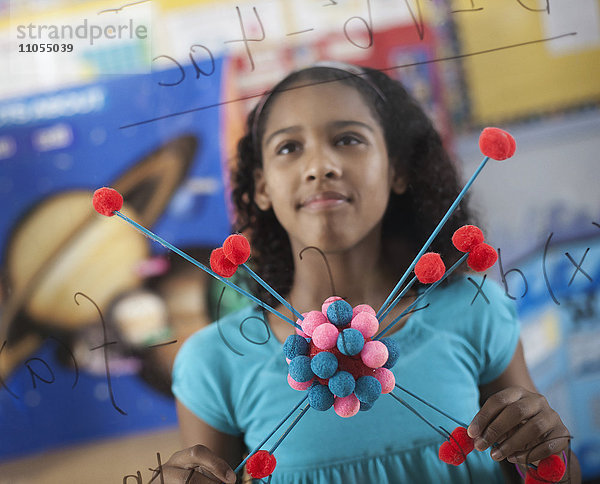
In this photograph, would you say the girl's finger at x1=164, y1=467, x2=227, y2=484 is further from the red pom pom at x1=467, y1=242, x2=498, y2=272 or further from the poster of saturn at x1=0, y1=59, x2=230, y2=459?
the red pom pom at x1=467, y1=242, x2=498, y2=272

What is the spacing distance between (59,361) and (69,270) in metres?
0.09

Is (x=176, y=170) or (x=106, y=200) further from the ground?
(x=176, y=170)

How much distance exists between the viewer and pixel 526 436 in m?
0.41

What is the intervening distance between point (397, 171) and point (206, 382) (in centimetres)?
25

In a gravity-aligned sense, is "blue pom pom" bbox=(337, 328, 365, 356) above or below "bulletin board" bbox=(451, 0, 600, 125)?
below

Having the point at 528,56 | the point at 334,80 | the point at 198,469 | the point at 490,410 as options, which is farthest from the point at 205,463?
the point at 528,56

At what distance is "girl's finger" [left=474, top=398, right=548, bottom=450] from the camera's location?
404 mm

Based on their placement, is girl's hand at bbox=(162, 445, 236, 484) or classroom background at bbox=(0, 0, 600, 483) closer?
girl's hand at bbox=(162, 445, 236, 484)

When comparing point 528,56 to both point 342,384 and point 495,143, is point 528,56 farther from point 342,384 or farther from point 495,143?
point 342,384

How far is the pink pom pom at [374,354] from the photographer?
0.36 m

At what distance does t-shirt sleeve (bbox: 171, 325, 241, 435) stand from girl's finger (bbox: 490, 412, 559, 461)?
8.3 inches

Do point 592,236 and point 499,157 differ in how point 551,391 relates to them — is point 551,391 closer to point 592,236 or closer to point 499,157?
point 592,236

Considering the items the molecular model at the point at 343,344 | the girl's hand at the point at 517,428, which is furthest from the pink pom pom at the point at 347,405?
the girl's hand at the point at 517,428

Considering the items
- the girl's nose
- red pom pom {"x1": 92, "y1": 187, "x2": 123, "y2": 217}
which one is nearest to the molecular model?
red pom pom {"x1": 92, "y1": 187, "x2": 123, "y2": 217}
